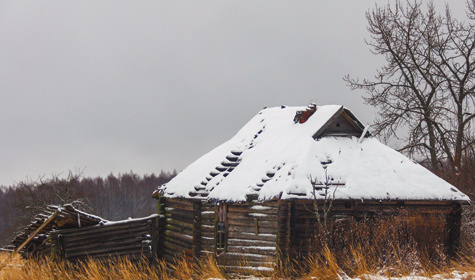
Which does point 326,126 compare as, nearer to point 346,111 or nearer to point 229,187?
point 346,111

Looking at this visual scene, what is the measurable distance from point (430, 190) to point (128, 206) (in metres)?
78.6

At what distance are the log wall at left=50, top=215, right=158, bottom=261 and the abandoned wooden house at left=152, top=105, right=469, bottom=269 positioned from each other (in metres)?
0.97

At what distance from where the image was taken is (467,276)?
6367 millimetres

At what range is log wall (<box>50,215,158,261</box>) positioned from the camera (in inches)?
589

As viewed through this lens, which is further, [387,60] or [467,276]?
[387,60]

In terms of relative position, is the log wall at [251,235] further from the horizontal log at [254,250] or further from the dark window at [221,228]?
the dark window at [221,228]

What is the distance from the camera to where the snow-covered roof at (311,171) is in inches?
494

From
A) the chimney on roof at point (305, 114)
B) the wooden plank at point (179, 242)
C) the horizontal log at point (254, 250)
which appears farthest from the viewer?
the chimney on roof at point (305, 114)

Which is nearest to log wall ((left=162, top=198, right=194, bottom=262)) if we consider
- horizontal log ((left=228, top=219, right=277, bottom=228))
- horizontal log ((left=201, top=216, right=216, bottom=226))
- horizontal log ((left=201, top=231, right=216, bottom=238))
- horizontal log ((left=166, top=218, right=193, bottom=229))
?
horizontal log ((left=166, top=218, right=193, bottom=229))

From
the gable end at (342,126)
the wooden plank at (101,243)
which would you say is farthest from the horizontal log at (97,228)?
the gable end at (342,126)

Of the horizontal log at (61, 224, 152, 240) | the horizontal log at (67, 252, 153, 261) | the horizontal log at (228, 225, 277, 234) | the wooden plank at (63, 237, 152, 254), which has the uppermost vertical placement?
the horizontal log at (228, 225, 277, 234)

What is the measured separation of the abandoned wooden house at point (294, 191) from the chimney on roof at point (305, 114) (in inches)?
1.5

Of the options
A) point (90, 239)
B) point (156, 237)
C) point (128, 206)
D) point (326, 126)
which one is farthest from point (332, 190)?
point (128, 206)

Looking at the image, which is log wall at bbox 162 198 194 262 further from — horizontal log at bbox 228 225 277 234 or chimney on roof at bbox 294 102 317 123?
chimney on roof at bbox 294 102 317 123
